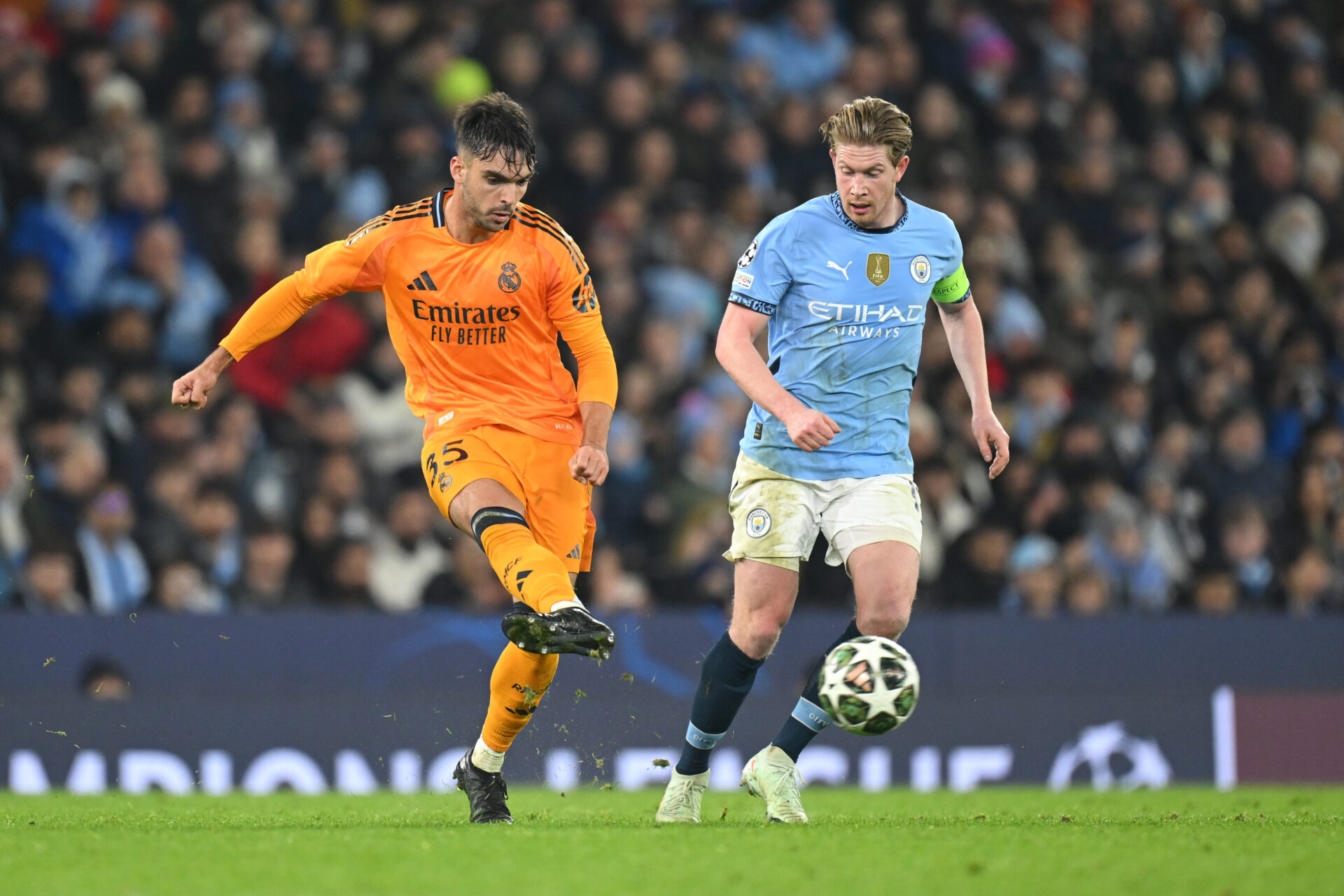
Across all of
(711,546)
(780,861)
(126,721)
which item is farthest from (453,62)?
(780,861)

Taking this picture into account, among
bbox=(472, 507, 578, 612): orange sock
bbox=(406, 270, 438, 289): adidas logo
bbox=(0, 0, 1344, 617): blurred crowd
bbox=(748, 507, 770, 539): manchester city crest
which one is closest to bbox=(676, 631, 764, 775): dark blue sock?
bbox=(748, 507, 770, 539): manchester city crest

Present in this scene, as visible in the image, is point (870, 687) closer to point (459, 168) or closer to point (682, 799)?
point (682, 799)

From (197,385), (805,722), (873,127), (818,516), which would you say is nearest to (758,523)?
(818,516)

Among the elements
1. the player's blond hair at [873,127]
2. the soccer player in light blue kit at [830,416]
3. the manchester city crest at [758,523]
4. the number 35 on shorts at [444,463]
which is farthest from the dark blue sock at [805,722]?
the player's blond hair at [873,127]

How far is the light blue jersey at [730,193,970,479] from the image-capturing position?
→ 6410mm

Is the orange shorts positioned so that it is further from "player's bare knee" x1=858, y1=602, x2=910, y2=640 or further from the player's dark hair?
"player's bare knee" x1=858, y1=602, x2=910, y2=640

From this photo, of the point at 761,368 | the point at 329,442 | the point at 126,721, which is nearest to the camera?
the point at 761,368

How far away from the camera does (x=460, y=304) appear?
6.53m

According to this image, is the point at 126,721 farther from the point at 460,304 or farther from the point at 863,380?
the point at 863,380

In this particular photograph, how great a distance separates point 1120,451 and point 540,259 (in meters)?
6.51

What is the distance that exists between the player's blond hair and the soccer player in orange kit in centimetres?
112

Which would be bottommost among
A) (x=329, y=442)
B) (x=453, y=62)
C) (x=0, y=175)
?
(x=329, y=442)

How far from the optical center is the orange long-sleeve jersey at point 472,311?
6500 millimetres

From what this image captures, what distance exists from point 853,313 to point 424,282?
1.59 metres
